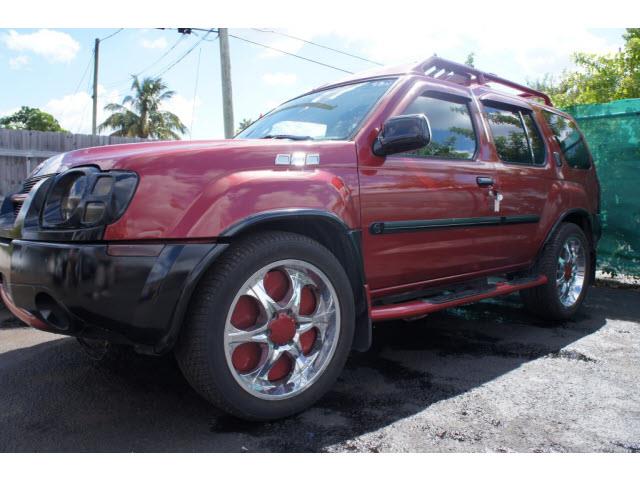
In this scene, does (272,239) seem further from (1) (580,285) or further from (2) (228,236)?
(1) (580,285)

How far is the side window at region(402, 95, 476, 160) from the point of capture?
10.6 feet

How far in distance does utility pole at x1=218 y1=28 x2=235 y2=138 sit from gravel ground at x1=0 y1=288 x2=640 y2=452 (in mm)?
7819

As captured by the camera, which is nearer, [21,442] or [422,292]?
[21,442]

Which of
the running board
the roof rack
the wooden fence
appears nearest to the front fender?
the running board

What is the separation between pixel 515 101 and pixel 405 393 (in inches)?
105

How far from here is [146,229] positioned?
6.73 feet

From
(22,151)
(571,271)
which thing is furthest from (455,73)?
(22,151)

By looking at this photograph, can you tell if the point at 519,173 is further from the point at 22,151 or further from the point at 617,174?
the point at 22,151

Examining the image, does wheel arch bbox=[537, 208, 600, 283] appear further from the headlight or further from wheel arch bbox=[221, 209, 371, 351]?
the headlight

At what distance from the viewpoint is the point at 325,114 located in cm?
325

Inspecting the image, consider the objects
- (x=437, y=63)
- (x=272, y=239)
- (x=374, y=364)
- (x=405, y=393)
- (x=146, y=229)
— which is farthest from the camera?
(x=437, y=63)

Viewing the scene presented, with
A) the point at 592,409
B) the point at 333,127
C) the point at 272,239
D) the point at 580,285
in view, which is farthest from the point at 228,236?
the point at 580,285

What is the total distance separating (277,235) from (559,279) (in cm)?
318

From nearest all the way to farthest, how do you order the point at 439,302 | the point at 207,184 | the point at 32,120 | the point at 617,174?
the point at 207,184 < the point at 439,302 < the point at 617,174 < the point at 32,120
